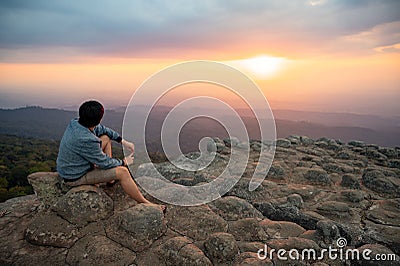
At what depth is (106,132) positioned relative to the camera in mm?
5562

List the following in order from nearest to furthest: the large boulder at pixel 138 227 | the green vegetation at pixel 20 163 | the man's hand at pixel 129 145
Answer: the large boulder at pixel 138 227 < the man's hand at pixel 129 145 < the green vegetation at pixel 20 163

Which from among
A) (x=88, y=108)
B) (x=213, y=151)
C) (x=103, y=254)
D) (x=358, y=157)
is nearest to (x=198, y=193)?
(x=103, y=254)

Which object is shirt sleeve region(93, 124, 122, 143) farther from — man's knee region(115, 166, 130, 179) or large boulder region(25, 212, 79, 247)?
large boulder region(25, 212, 79, 247)

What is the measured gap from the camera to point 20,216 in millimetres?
5402

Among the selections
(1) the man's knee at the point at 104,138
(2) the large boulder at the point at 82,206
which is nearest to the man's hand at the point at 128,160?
(1) the man's knee at the point at 104,138

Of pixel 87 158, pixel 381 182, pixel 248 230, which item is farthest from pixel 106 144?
pixel 381 182

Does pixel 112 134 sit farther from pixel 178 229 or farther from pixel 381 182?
pixel 381 182

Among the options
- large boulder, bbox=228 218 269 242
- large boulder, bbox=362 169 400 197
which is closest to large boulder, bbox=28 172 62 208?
large boulder, bbox=228 218 269 242

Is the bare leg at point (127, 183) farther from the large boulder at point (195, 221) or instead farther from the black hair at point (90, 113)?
the black hair at point (90, 113)

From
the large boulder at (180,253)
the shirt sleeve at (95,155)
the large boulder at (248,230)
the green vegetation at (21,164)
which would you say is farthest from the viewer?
the green vegetation at (21,164)

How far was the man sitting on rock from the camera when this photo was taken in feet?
15.6

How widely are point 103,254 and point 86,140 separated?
1.80 m

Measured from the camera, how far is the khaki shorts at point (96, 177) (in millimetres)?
5023

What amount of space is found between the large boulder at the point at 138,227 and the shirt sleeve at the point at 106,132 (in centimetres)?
157
